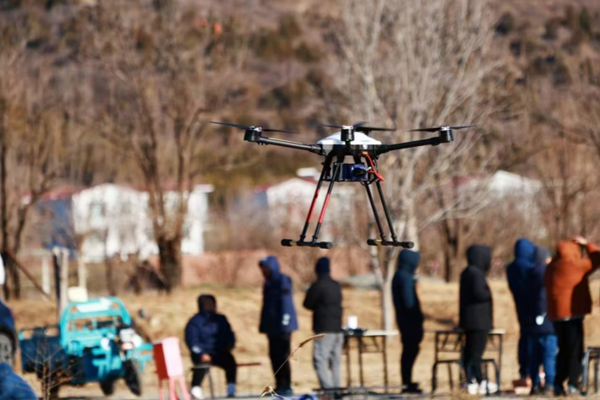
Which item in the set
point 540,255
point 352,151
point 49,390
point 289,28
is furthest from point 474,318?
point 289,28

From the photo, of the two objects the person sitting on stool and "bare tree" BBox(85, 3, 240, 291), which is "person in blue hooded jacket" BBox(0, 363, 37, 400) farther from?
"bare tree" BBox(85, 3, 240, 291)

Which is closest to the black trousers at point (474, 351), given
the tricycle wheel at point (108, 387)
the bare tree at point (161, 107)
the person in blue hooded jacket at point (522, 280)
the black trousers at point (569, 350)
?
the person in blue hooded jacket at point (522, 280)

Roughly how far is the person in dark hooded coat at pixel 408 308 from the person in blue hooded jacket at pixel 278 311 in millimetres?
1317

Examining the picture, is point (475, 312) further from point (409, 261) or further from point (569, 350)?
point (569, 350)

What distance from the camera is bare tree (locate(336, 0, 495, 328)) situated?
23.5 meters

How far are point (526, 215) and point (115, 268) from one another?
15078mm

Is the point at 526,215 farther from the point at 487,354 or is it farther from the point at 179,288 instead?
the point at 487,354

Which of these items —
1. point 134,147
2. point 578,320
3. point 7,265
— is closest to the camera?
point 578,320

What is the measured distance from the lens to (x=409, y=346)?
563 inches

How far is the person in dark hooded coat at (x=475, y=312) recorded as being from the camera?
13648 mm

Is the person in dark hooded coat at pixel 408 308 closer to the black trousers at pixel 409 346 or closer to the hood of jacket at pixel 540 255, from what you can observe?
the black trousers at pixel 409 346

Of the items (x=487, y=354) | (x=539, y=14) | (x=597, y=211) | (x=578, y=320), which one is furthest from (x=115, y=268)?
(x=539, y=14)

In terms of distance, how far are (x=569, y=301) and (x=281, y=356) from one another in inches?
151

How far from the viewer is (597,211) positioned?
119 ft
